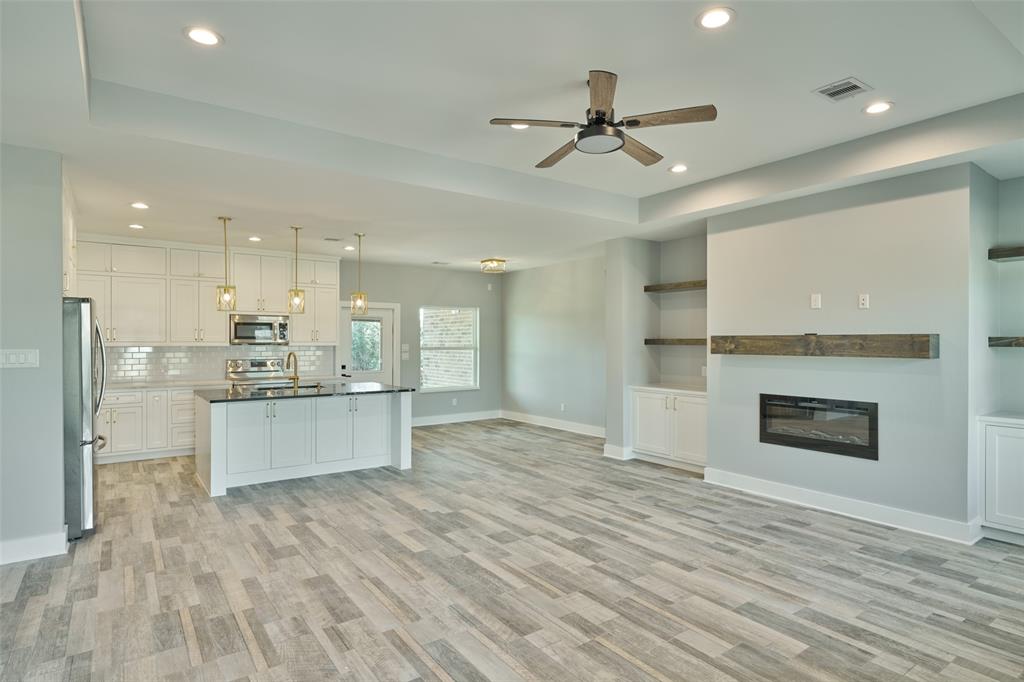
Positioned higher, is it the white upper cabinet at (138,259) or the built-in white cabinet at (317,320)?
the white upper cabinet at (138,259)

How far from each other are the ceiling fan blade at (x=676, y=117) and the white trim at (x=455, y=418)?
6862 millimetres

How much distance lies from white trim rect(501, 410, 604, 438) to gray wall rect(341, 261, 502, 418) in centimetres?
46

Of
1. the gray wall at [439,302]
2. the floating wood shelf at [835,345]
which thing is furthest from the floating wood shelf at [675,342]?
the gray wall at [439,302]

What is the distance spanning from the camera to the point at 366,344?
8.72 m

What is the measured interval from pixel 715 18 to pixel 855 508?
382 centimetres

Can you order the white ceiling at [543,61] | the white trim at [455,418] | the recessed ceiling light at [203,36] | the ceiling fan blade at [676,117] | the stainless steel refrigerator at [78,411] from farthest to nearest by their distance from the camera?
1. the white trim at [455,418]
2. the stainless steel refrigerator at [78,411]
3. the ceiling fan blade at [676,117]
4. the recessed ceiling light at [203,36]
5. the white ceiling at [543,61]

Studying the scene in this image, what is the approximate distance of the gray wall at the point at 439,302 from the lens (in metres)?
8.77

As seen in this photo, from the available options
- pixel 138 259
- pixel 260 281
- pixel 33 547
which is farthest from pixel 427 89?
pixel 138 259

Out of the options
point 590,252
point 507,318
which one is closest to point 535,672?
point 590,252

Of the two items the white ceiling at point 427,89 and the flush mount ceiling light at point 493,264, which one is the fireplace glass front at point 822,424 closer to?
the white ceiling at point 427,89

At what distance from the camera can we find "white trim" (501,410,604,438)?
8.18m

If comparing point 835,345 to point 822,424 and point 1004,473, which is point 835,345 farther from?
point 1004,473

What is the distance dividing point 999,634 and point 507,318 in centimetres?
793

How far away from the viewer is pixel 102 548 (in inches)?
146
